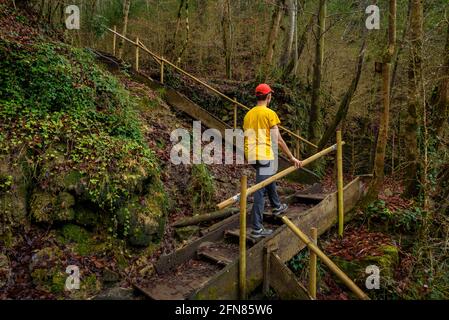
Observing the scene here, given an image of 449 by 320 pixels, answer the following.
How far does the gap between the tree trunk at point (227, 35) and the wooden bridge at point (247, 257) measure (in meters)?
9.38

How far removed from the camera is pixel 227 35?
15422mm

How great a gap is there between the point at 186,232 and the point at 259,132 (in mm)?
2236

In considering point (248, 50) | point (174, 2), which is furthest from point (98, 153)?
point (174, 2)

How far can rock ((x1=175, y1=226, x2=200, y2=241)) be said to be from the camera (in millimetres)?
5910

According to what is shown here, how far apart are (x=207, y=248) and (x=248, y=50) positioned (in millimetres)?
12809

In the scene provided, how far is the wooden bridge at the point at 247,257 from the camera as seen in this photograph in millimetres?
4348

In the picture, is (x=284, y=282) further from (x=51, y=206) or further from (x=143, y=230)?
(x=51, y=206)

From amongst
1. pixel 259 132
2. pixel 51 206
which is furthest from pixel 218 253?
pixel 51 206

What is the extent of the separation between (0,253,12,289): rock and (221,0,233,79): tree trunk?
11730mm

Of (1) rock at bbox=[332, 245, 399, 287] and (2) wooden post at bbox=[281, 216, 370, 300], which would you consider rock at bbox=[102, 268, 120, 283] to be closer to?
(2) wooden post at bbox=[281, 216, 370, 300]

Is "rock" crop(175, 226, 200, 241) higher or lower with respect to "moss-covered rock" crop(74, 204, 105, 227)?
lower

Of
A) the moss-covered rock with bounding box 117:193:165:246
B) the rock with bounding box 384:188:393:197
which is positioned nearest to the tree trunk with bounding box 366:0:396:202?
the rock with bounding box 384:188:393:197

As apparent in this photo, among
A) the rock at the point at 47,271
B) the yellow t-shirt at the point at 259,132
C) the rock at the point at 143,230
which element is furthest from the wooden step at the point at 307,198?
the rock at the point at 47,271

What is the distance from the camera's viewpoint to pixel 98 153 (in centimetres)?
568
